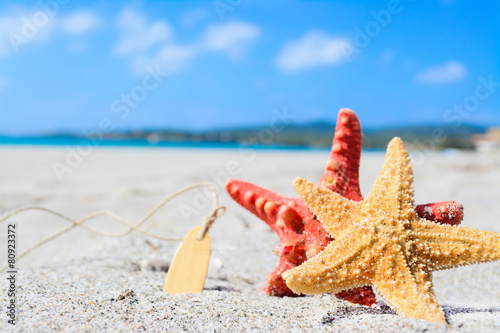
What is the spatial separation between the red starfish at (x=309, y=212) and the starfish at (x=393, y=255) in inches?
6.9

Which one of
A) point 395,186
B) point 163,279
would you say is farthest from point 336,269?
point 163,279

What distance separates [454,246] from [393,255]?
30 cm

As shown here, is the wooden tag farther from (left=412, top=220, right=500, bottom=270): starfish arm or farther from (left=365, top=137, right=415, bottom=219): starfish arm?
(left=412, top=220, right=500, bottom=270): starfish arm

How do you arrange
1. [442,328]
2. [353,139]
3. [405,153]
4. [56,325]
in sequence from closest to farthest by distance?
1. [442,328]
2. [56,325]
3. [405,153]
4. [353,139]

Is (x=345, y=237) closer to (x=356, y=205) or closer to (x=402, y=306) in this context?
(x=356, y=205)

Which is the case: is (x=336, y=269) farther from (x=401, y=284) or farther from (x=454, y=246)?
(x=454, y=246)

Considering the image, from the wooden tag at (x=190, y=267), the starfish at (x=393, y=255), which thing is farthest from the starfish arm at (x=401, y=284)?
the wooden tag at (x=190, y=267)

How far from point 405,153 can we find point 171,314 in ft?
5.00

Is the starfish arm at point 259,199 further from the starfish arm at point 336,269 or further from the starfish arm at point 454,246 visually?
the starfish arm at point 454,246

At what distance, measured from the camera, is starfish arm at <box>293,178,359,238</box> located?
7.20 feet

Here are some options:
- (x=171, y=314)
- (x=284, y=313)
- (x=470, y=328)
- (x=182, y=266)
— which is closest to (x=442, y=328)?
(x=470, y=328)

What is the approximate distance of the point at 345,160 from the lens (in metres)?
2.62

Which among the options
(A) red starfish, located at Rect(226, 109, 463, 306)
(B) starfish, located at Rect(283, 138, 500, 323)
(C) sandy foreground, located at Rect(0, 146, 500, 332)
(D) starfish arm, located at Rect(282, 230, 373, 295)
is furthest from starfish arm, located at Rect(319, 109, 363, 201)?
(C) sandy foreground, located at Rect(0, 146, 500, 332)

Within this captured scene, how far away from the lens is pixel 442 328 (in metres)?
→ 1.77
